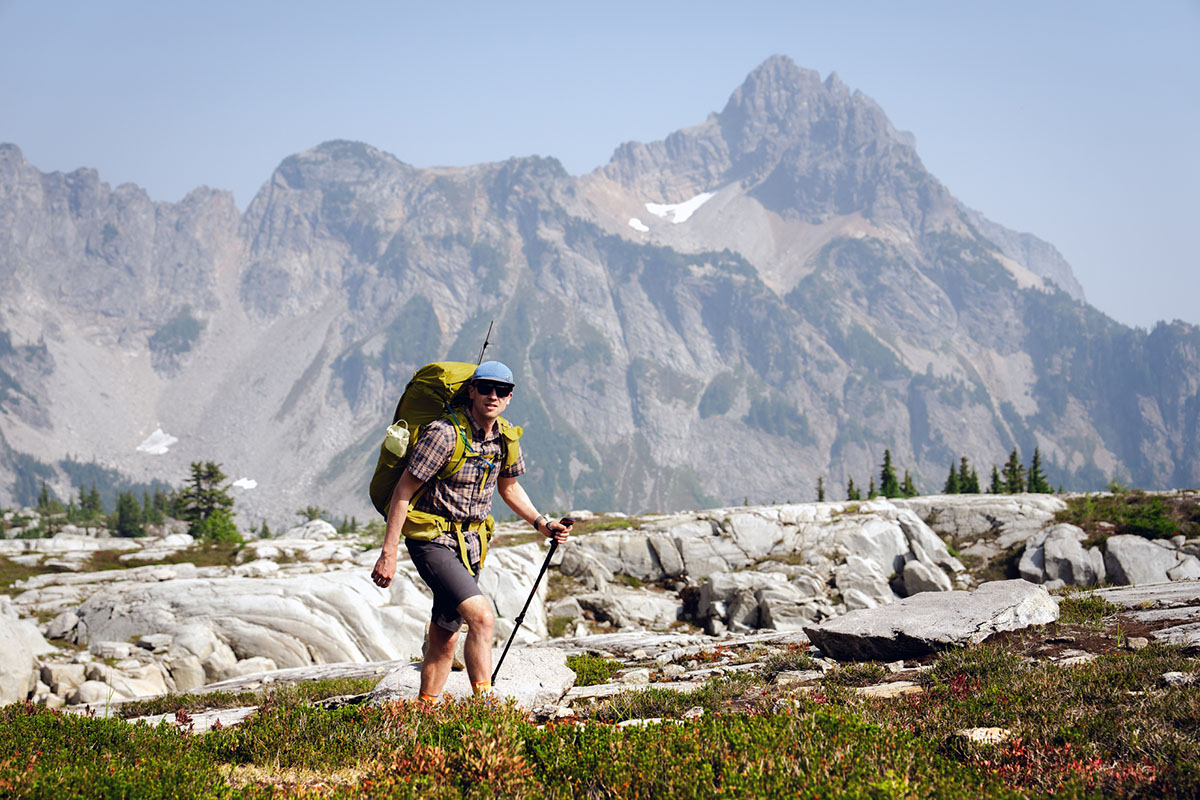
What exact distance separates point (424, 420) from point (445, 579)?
179cm

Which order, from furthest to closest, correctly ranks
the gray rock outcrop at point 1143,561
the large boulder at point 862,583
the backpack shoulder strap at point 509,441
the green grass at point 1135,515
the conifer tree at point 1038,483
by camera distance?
1. the conifer tree at point 1038,483
2. the green grass at point 1135,515
3. the gray rock outcrop at point 1143,561
4. the large boulder at point 862,583
5. the backpack shoulder strap at point 509,441

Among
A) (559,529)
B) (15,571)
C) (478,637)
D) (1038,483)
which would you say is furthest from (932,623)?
(1038,483)

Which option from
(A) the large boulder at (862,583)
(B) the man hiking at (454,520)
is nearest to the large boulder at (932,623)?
(B) the man hiking at (454,520)

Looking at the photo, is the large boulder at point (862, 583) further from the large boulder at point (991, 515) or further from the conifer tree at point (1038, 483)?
the conifer tree at point (1038, 483)

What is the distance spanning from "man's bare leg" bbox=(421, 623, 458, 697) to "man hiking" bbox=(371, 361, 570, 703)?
1cm

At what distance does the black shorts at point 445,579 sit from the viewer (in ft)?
25.8

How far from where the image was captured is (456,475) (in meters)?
8.12

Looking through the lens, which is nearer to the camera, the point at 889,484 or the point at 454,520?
the point at 454,520

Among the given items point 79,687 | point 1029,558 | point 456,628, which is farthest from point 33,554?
point 1029,558

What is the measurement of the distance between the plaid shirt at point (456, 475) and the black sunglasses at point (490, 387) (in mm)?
360

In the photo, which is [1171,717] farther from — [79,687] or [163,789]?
[79,687]

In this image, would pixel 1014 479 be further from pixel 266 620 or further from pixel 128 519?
pixel 128 519

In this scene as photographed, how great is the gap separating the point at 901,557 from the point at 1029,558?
5.82 meters

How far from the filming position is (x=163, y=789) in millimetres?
5508
